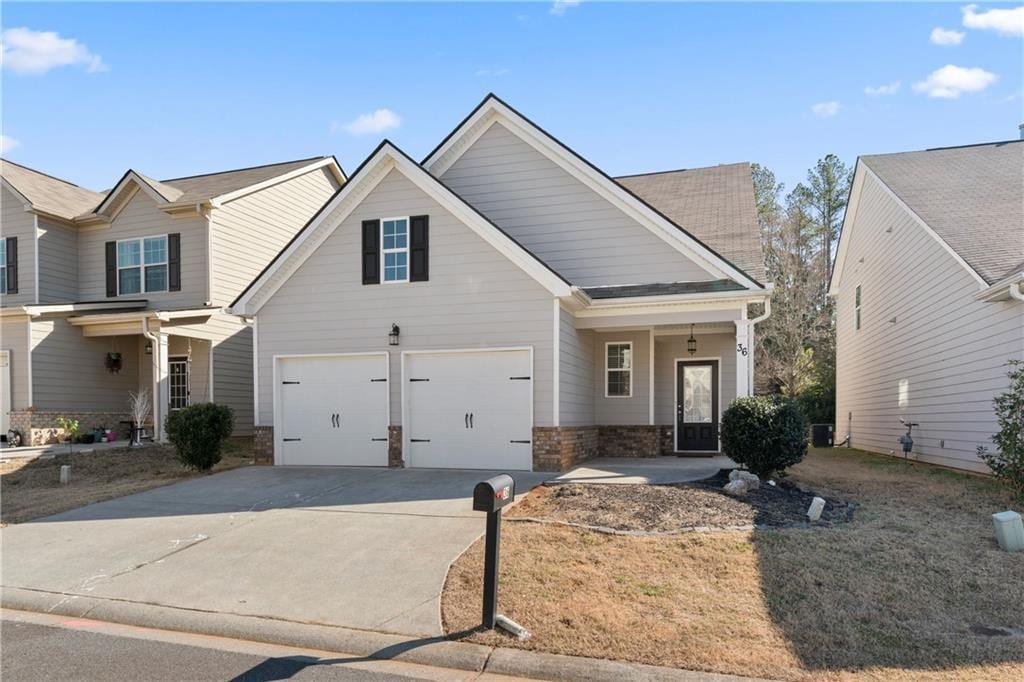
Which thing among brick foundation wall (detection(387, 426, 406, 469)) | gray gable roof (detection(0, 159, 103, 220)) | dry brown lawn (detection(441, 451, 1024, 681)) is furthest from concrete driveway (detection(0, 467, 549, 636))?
gray gable roof (detection(0, 159, 103, 220))

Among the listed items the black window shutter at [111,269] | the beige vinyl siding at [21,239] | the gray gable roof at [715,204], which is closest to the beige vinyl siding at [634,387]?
the gray gable roof at [715,204]

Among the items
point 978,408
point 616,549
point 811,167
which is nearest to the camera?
point 616,549

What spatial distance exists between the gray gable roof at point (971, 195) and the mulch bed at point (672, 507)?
5964 mm

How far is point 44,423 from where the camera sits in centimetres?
1661

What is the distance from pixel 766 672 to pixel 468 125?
12795 mm

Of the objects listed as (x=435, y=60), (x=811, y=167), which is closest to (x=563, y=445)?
(x=435, y=60)

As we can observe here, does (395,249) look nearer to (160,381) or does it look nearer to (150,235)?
(160,381)

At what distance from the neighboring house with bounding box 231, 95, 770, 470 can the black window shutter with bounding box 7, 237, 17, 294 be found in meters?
9.81

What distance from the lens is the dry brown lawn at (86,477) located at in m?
10.5

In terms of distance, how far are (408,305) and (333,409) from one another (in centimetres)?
252

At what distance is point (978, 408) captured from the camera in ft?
41.4

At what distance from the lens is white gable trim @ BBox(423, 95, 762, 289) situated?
13289mm

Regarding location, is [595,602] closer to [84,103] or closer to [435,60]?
[435,60]

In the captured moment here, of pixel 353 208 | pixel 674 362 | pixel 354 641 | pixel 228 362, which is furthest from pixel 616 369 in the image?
pixel 354 641
